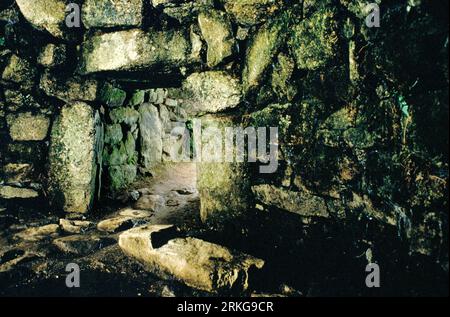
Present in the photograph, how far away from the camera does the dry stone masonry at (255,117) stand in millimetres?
2418

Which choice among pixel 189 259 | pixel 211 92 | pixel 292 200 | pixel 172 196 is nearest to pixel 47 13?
pixel 211 92

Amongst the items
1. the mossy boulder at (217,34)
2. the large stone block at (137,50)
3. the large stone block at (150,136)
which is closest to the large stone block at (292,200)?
the mossy boulder at (217,34)

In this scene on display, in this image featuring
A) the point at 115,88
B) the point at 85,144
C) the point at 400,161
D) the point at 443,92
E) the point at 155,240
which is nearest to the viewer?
the point at 443,92

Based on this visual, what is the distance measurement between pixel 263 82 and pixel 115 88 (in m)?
2.46

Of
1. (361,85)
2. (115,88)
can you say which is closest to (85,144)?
(115,88)

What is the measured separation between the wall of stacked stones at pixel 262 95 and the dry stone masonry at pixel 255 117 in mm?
13

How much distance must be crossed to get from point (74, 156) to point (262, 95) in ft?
8.64

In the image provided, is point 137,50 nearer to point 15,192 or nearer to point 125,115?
point 125,115

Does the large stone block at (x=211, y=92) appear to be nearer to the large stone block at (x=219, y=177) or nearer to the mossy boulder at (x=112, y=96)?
the large stone block at (x=219, y=177)

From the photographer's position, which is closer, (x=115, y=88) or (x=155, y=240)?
(x=155, y=240)

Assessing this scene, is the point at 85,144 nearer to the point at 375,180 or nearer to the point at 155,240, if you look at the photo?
the point at 155,240

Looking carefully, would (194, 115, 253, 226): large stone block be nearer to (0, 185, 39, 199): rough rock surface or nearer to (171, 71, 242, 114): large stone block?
(171, 71, 242, 114): large stone block
